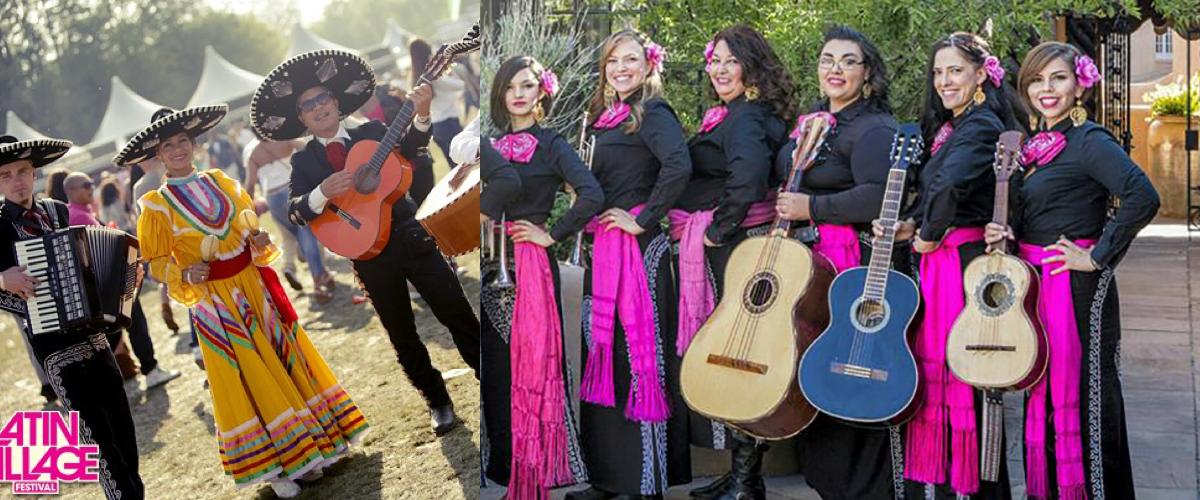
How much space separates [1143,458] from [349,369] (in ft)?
8.59

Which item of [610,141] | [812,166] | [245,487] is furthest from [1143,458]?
[245,487]

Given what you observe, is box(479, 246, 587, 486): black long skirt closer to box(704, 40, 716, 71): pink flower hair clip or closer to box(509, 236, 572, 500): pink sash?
box(509, 236, 572, 500): pink sash

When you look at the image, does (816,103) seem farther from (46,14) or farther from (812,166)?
(46,14)

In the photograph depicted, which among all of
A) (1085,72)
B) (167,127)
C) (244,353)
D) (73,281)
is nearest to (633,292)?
(244,353)

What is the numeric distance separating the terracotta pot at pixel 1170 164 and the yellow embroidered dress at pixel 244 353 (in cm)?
407

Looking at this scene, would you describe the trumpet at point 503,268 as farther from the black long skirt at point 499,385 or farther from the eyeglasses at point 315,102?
the eyeglasses at point 315,102

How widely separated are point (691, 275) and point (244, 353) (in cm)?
155

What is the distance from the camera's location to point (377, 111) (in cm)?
393

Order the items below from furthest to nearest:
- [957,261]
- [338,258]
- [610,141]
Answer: [338,258] → [610,141] → [957,261]

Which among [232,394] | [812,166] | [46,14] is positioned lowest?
[232,394]

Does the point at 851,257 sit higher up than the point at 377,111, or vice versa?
the point at 377,111

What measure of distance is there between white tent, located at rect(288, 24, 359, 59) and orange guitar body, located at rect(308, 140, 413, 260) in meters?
0.35

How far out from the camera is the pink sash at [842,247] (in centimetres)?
357

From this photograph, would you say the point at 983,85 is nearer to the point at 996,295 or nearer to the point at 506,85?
the point at 996,295
